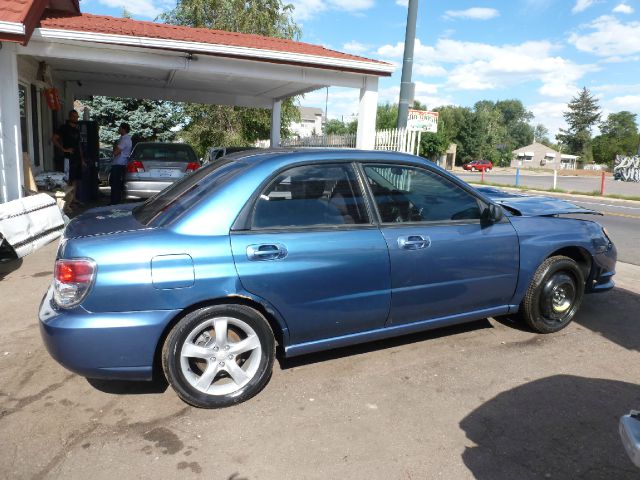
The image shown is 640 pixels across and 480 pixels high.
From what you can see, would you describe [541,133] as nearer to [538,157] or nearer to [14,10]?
[538,157]

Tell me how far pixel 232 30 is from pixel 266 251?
66.5ft

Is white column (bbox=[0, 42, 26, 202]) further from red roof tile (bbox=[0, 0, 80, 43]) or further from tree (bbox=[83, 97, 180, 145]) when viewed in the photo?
tree (bbox=[83, 97, 180, 145])

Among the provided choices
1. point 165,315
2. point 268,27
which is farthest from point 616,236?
point 268,27

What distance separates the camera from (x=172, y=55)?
9.33m

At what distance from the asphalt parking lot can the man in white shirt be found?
25.8 ft

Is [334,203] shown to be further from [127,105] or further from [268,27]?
[127,105]

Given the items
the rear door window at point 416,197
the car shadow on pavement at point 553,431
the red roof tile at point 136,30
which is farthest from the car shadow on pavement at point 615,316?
the red roof tile at point 136,30

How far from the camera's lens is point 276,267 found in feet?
10.4

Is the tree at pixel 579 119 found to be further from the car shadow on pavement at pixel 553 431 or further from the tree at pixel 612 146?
the car shadow on pavement at pixel 553 431

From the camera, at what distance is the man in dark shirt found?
1091 centimetres

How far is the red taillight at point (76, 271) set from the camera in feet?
9.43

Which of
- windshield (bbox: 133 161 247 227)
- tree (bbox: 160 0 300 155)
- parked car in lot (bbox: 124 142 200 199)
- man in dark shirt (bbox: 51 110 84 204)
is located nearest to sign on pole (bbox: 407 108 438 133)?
parked car in lot (bbox: 124 142 200 199)

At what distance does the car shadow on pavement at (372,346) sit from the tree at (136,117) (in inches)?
1047

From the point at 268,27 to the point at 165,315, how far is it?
20.5m
